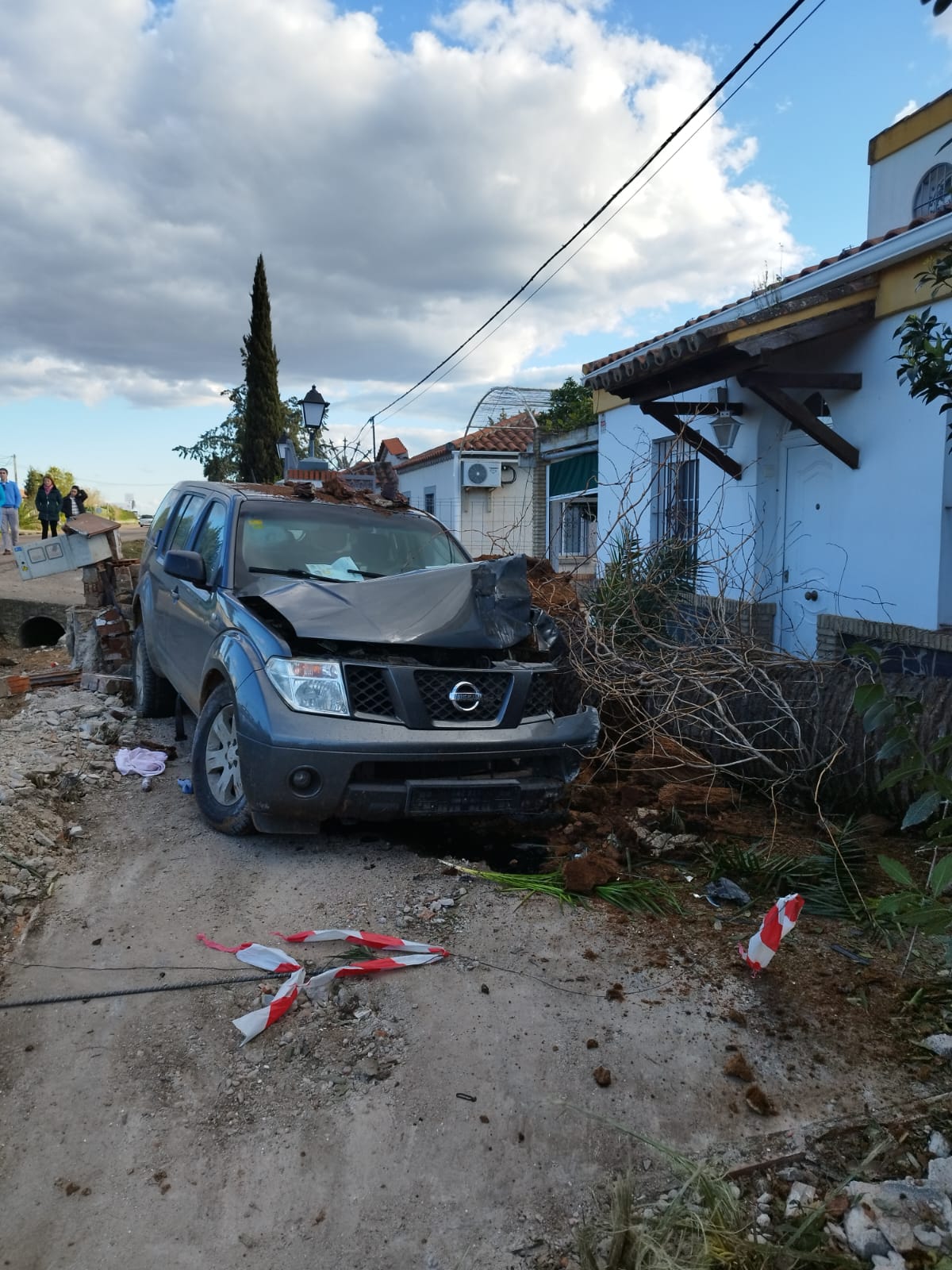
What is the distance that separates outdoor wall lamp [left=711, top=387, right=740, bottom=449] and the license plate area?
6.56 m

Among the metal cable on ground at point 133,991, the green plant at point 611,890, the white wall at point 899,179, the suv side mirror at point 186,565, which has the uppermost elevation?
the white wall at point 899,179

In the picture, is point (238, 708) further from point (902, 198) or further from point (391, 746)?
point (902, 198)

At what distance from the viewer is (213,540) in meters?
5.52

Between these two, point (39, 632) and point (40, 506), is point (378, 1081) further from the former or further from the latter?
point (40, 506)

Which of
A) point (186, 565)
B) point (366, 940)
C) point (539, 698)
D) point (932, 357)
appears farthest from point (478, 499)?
point (366, 940)

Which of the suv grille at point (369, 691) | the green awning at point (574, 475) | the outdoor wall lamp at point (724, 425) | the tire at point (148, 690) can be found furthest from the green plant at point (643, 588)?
the green awning at point (574, 475)

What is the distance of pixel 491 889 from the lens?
4.01m

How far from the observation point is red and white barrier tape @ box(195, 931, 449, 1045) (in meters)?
Answer: 3.03

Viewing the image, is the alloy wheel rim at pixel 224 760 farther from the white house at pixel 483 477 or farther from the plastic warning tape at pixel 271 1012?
the white house at pixel 483 477

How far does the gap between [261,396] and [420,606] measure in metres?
24.0

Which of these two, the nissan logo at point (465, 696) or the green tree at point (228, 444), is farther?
the green tree at point (228, 444)

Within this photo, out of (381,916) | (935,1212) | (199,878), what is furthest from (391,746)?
(935,1212)

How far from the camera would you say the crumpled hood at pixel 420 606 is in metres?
4.32

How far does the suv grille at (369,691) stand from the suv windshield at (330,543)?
3.40 ft
